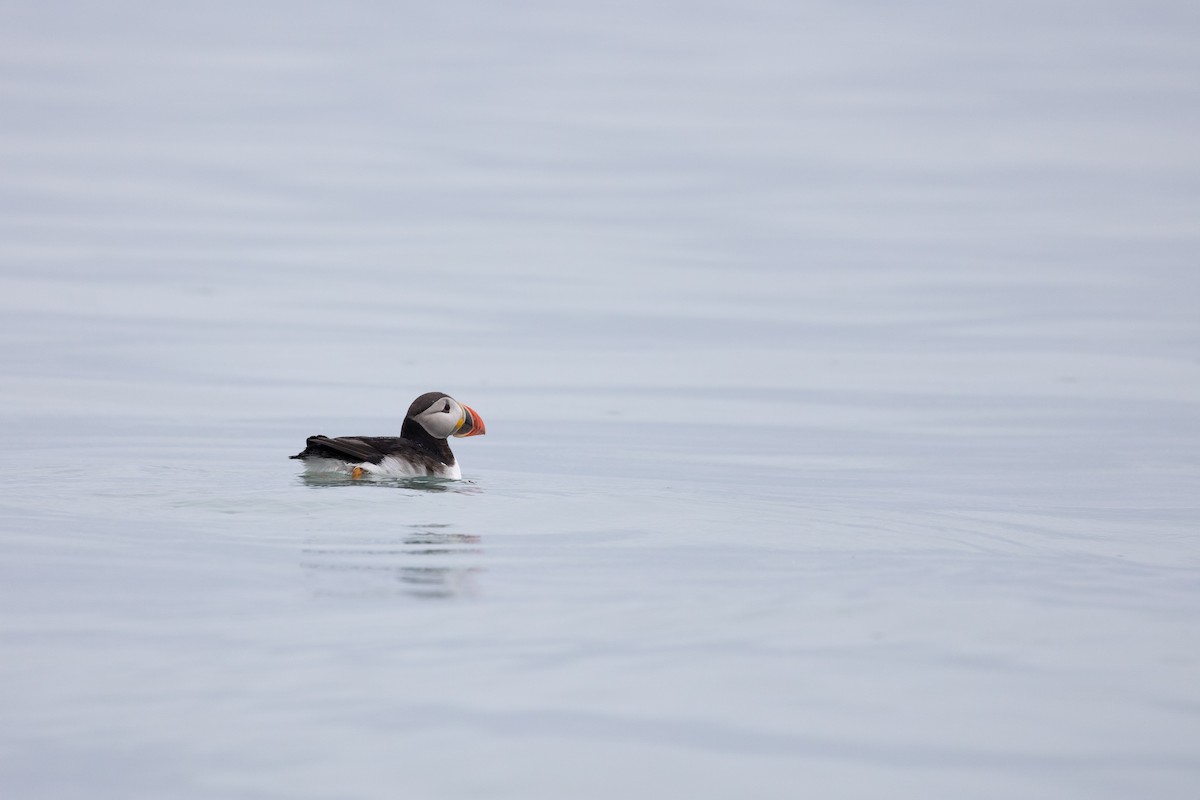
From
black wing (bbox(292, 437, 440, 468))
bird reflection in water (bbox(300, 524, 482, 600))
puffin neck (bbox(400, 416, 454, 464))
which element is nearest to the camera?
bird reflection in water (bbox(300, 524, 482, 600))

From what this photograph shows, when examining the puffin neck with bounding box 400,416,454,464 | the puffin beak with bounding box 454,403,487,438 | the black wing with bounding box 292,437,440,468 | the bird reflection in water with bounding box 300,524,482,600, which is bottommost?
the bird reflection in water with bounding box 300,524,482,600

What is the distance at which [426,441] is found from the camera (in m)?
12.0

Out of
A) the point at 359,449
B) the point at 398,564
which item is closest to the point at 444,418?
the point at 359,449

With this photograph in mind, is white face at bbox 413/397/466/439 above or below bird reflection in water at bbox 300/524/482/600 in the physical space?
above

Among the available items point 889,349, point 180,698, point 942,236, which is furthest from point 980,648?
point 942,236

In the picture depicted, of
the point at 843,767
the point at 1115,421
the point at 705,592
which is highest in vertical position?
the point at 1115,421

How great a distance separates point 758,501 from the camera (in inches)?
432

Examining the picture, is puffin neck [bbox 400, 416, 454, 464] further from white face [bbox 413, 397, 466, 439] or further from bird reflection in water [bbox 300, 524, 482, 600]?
bird reflection in water [bbox 300, 524, 482, 600]

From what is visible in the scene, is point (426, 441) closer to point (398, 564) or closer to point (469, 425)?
point (469, 425)

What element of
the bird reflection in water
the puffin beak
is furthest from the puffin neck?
the bird reflection in water

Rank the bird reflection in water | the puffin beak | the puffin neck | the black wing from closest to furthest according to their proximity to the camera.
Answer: the bird reflection in water → the black wing → the puffin neck → the puffin beak

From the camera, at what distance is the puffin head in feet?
39.8

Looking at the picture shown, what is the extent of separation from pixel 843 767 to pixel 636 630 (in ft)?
5.28

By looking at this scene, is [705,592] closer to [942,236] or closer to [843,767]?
[843,767]
